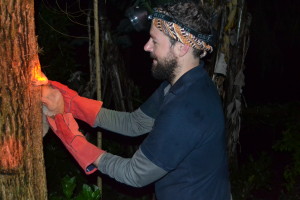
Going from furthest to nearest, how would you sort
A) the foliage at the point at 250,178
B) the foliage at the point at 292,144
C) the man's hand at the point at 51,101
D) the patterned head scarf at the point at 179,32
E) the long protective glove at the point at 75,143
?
the foliage at the point at 250,178, the foliage at the point at 292,144, the man's hand at the point at 51,101, the long protective glove at the point at 75,143, the patterned head scarf at the point at 179,32

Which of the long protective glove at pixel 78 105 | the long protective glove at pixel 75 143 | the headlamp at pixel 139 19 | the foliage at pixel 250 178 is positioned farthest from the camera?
the foliage at pixel 250 178

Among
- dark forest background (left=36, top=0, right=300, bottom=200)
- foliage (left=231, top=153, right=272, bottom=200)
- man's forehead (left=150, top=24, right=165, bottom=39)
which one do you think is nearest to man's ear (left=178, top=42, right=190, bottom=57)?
man's forehead (left=150, top=24, right=165, bottom=39)

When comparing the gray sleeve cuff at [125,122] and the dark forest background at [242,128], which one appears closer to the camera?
the gray sleeve cuff at [125,122]

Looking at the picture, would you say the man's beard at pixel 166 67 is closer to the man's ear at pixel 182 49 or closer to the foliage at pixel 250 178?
the man's ear at pixel 182 49

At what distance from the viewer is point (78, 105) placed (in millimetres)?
2752

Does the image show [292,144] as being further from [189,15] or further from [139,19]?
[189,15]

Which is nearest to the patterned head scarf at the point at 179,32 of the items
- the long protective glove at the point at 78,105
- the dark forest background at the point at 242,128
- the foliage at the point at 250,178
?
the long protective glove at the point at 78,105

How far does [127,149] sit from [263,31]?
4.44 meters

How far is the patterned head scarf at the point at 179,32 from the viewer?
225cm

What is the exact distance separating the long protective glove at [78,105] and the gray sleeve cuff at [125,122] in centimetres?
5

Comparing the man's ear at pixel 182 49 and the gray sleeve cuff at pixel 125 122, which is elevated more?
the man's ear at pixel 182 49

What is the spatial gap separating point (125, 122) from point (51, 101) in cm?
58

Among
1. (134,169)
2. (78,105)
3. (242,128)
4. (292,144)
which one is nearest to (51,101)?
(78,105)

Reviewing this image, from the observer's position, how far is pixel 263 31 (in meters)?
8.34
